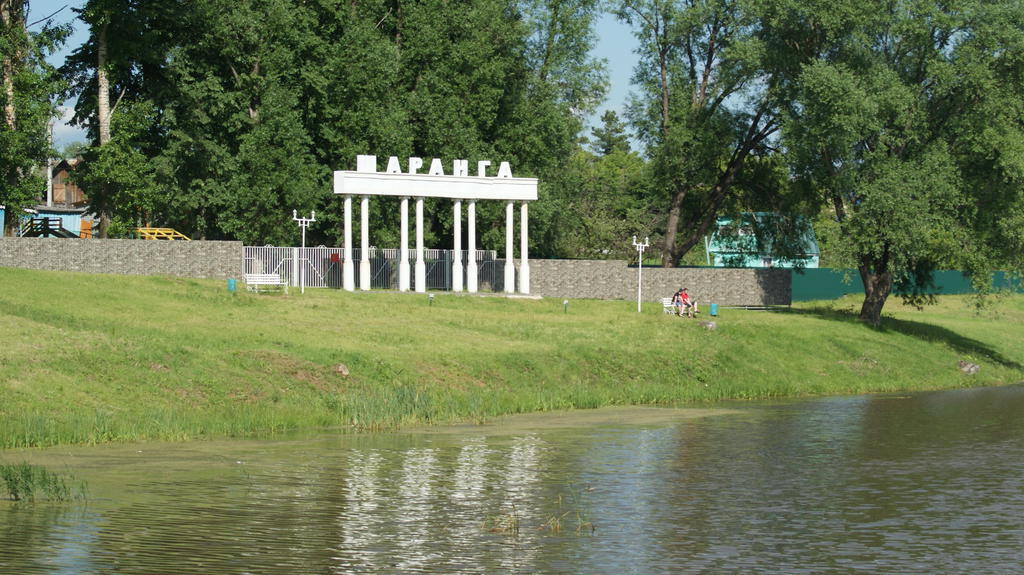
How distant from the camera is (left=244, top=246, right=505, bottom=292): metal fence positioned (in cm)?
6150

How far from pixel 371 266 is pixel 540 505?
44.5m

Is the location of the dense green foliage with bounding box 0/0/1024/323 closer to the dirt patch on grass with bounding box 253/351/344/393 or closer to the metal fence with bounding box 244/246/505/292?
the metal fence with bounding box 244/246/505/292

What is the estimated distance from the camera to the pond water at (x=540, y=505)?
18469 mm

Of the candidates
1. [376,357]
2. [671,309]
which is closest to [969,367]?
[671,309]

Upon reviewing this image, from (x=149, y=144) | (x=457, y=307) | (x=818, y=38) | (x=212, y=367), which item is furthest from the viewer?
(x=149, y=144)

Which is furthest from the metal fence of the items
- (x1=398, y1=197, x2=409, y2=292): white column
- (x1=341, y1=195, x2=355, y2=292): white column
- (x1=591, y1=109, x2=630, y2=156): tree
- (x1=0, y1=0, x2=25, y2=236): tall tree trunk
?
(x1=591, y1=109, x2=630, y2=156): tree

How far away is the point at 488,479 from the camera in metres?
25.3

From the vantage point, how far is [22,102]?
60.7 m

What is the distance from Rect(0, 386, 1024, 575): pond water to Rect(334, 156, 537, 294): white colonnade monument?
2600 cm

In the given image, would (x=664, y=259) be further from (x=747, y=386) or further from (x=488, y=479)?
(x=488, y=479)

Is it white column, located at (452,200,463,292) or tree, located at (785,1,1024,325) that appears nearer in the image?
tree, located at (785,1,1024,325)

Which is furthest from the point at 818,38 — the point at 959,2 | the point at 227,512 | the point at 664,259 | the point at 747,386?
the point at 227,512

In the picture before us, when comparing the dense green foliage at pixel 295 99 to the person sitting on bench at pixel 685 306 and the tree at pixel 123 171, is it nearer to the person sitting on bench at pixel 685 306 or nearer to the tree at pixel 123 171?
the tree at pixel 123 171

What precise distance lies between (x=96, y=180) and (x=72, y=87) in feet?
21.6
